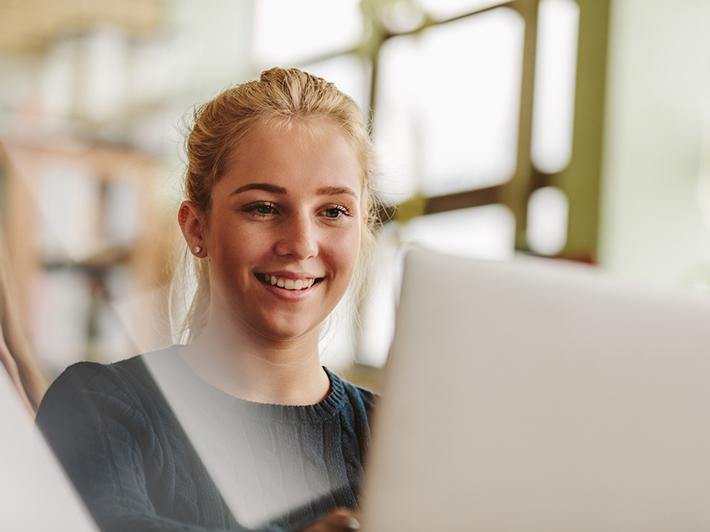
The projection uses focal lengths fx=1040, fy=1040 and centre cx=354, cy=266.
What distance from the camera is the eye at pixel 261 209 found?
112 cm

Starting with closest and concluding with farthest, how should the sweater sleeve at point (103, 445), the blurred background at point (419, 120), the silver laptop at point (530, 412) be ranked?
1. the silver laptop at point (530, 412)
2. the sweater sleeve at point (103, 445)
3. the blurred background at point (419, 120)

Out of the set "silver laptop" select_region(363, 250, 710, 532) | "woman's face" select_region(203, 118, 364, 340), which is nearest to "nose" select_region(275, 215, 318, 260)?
"woman's face" select_region(203, 118, 364, 340)

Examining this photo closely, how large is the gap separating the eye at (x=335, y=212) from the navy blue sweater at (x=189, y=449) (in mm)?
200

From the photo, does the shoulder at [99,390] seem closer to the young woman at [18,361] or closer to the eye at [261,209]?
the young woman at [18,361]

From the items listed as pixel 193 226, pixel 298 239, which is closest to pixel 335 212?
→ pixel 298 239

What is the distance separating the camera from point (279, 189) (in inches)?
44.1

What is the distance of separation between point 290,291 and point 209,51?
11.5ft

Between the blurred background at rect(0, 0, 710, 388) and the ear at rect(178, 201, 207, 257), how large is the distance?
1.79m

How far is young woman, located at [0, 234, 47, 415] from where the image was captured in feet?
3.34

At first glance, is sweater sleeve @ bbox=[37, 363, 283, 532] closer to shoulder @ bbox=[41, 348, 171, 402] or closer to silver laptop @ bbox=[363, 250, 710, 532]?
shoulder @ bbox=[41, 348, 171, 402]

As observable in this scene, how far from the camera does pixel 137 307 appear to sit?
1463 millimetres

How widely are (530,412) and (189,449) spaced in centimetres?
41

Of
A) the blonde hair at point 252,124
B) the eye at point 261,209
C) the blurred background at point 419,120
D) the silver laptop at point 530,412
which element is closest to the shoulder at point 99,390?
the blonde hair at point 252,124

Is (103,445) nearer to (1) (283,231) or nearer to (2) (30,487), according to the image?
(2) (30,487)
